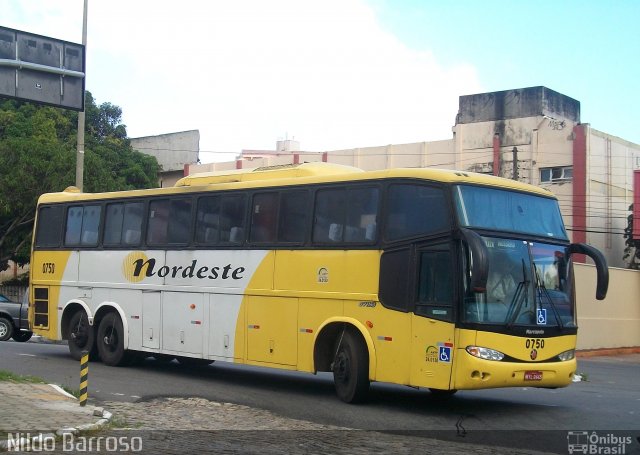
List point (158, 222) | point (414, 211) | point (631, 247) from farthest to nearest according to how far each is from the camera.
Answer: point (631, 247) → point (158, 222) → point (414, 211)

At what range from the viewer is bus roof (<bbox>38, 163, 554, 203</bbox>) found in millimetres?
11844

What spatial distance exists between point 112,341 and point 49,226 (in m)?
3.60

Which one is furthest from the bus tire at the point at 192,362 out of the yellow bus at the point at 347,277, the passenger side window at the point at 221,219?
the passenger side window at the point at 221,219

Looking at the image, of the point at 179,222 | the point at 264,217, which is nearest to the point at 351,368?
the point at 264,217

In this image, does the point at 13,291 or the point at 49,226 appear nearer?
the point at 49,226

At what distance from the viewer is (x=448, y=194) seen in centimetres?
1141

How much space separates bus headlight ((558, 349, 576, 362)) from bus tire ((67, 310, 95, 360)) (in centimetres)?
999

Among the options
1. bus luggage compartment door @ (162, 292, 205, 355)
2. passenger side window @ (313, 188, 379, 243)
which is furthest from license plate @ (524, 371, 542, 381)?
bus luggage compartment door @ (162, 292, 205, 355)

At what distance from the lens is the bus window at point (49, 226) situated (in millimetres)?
18469

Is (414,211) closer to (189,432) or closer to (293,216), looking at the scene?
(293,216)

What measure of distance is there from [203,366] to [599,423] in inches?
382

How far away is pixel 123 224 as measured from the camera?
55.4ft

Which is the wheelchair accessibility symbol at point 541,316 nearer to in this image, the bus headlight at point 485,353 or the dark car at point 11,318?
the bus headlight at point 485,353

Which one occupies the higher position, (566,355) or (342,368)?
(566,355)
